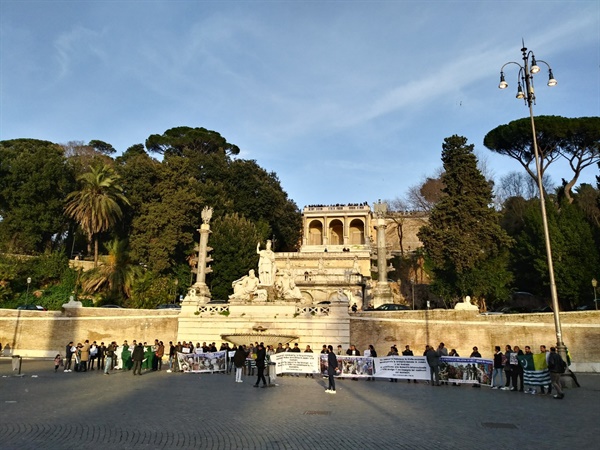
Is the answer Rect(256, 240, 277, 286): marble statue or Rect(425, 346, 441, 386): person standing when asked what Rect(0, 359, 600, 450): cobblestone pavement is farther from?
Rect(256, 240, 277, 286): marble statue

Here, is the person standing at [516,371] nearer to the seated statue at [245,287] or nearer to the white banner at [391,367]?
the white banner at [391,367]

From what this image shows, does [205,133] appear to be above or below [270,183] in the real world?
above

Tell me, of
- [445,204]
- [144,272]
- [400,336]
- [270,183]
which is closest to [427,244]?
[445,204]

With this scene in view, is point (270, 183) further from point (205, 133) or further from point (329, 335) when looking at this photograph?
point (329, 335)

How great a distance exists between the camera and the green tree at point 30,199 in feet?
125

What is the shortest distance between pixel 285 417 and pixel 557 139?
38.8 meters

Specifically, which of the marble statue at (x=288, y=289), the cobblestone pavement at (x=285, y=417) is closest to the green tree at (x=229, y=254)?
the marble statue at (x=288, y=289)

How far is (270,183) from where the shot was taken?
168 feet

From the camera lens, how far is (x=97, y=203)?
37031 millimetres

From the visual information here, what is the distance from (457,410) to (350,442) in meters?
4.17

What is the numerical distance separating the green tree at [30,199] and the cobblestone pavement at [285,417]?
25971 millimetres

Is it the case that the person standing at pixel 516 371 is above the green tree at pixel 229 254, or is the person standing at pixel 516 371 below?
below

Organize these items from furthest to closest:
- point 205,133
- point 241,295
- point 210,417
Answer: point 205,133 → point 241,295 → point 210,417

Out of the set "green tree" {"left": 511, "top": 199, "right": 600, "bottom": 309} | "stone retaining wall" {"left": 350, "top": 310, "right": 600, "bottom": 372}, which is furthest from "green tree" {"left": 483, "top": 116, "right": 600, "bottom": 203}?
"stone retaining wall" {"left": 350, "top": 310, "right": 600, "bottom": 372}
